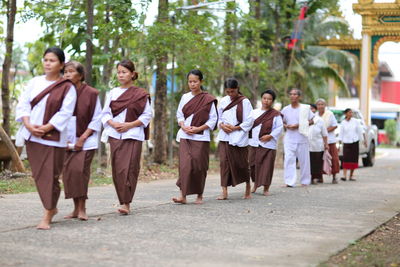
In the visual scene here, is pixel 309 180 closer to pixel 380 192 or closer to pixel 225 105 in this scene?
pixel 380 192

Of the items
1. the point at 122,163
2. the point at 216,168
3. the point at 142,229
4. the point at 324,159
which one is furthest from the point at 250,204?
the point at 216,168

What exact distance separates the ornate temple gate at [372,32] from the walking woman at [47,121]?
25.5 meters

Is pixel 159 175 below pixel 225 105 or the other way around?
below

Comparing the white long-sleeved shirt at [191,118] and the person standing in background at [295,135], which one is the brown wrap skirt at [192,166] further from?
the person standing in background at [295,135]

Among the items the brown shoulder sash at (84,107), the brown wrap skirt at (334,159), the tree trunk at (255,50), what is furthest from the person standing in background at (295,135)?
the tree trunk at (255,50)

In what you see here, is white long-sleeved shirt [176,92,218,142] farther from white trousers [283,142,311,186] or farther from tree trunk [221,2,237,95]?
tree trunk [221,2,237,95]

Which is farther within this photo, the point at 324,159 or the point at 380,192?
the point at 324,159

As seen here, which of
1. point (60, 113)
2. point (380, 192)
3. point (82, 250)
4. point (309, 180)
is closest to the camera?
point (82, 250)

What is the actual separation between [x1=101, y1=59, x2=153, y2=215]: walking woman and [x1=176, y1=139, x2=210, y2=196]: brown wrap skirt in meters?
1.43

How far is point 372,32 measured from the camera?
3206 centimetres

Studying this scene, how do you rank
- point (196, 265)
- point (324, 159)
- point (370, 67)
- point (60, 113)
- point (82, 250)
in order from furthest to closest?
Result: point (370, 67), point (324, 159), point (60, 113), point (82, 250), point (196, 265)

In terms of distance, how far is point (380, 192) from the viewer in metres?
13.9

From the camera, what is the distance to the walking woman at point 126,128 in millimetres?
8852

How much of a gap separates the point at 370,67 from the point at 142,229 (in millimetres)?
26623
